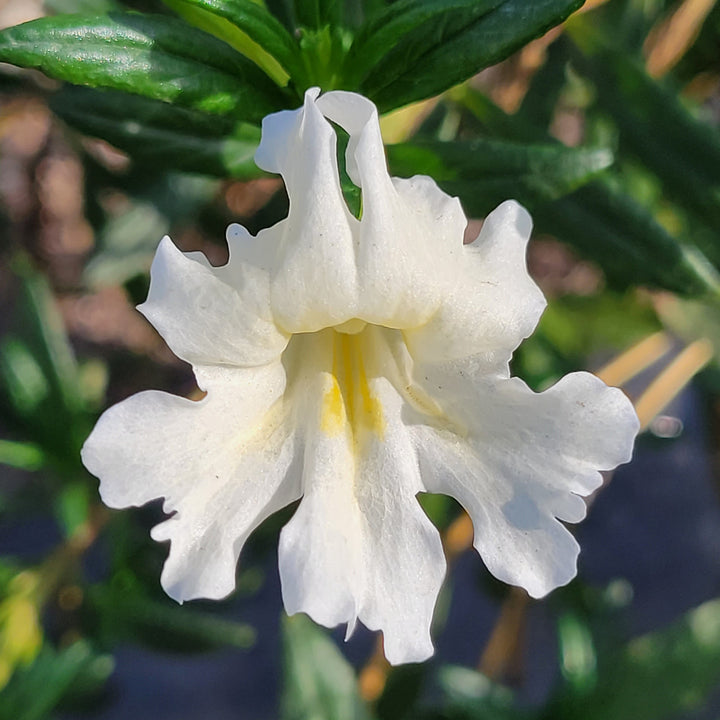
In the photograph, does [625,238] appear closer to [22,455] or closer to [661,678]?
[661,678]

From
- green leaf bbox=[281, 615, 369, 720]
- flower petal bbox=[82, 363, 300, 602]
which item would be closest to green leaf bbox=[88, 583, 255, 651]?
green leaf bbox=[281, 615, 369, 720]

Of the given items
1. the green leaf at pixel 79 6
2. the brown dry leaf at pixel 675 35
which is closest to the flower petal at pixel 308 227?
the green leaf at pixel 79 6

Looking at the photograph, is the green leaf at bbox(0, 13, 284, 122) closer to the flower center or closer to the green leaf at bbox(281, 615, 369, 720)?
the flower center

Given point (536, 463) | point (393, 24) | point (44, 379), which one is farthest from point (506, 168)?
point (44, 379)

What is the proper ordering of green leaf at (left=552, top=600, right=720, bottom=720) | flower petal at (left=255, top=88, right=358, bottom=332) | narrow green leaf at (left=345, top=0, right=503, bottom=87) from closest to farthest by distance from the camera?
flower petal at (left=255, top=88, right=358, bottom=332) < narrow green leaf at (left=345, top=0, right=503, bottom=87) < green leaf at (left=552, top=600, right=720, bottom=720)

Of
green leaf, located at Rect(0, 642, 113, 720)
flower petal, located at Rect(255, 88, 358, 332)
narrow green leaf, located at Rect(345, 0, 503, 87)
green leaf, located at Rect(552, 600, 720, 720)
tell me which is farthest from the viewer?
green leaf, located at Rect(552, 600, 720, 720)

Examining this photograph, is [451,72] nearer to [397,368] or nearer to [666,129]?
[397,368]

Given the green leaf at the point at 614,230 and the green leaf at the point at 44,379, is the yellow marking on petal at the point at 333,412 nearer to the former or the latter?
the green leaf at the point at 614,230
